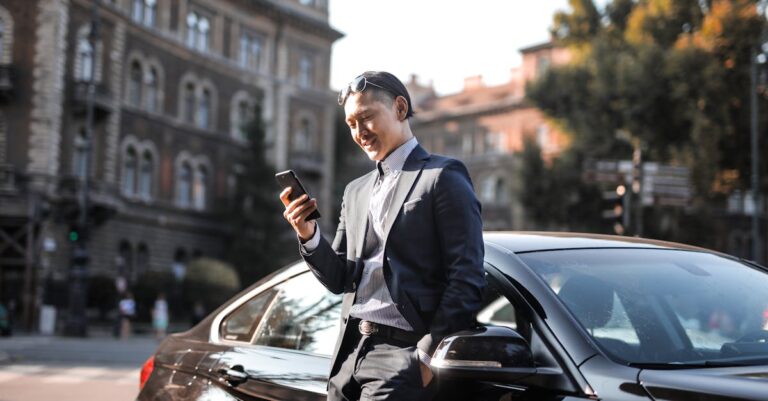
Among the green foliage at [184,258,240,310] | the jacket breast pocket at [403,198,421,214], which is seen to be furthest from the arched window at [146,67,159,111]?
the jacket breast pocket at [403,198,421,214]

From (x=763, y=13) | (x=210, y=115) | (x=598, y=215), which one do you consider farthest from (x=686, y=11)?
(x=210, y=115)

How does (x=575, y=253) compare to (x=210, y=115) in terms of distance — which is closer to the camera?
(x=575, y=253)

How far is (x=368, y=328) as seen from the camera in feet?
9.09

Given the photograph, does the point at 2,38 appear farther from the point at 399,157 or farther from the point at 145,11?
the point at 399,157

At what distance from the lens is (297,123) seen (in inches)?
1885

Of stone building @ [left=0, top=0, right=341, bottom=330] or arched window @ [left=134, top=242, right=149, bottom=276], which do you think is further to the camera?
arched window @ [left=134, top=242, right=149, bottom=276]

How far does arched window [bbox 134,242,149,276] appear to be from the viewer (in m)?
38.5

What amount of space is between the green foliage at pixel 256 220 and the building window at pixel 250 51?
14.5 feet

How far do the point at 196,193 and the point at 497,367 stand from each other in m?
41.0

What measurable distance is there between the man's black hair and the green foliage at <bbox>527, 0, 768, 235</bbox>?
90.6 feet

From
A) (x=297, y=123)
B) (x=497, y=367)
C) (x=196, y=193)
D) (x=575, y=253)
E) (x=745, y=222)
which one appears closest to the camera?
(x=497, y=367)

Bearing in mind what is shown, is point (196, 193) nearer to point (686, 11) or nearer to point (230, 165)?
point (230, 165)

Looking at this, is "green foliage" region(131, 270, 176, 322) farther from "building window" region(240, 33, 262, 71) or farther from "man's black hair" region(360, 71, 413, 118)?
"man's black hair" region(360, 71, 413, 118)

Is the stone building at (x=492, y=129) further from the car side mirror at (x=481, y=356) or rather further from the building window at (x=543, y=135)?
the car side mirror at (x=481, y=356)
